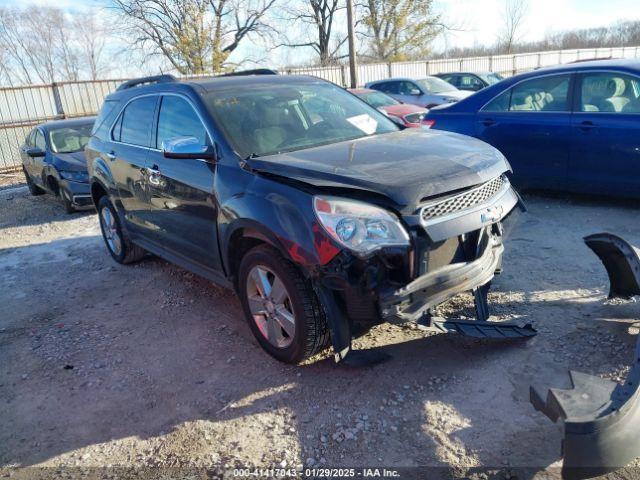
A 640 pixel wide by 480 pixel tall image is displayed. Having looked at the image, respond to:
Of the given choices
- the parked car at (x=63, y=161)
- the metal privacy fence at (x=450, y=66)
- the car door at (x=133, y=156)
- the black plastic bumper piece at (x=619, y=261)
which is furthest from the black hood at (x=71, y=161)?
the metal privacy fence at (x=450, y=66)

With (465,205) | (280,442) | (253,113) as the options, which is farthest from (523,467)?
(253,113)

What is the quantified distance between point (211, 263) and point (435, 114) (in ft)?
15.0

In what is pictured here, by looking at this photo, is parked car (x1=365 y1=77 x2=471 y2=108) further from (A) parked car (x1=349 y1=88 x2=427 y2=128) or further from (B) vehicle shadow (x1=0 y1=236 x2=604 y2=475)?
(B) vehicle shadow (x1=0 y1=236 x2=604 y2=475)

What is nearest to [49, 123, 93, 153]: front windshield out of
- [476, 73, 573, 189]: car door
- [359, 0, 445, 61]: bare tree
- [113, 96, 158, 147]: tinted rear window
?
[113, 96, 158, 147]: tinted rear window

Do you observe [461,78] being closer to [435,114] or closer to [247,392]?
[435,114]

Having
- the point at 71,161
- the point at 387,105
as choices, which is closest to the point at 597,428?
the point at 71,161

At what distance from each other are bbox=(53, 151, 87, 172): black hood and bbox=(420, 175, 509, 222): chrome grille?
7444 mm

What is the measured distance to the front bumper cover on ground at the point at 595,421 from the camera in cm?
211

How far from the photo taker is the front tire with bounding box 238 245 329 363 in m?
3.11

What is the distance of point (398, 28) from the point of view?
3588 cm

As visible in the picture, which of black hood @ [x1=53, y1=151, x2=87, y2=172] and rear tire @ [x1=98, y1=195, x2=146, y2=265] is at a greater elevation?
black hood @ [x1=53, y1=151, x2=87, y2=172]

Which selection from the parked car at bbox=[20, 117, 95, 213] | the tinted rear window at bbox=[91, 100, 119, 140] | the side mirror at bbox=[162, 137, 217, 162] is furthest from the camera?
the parked car at bbox=[20, 117, 95, 213]

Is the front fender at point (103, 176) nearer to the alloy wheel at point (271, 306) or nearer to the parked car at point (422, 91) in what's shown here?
the alloy wheel at point (271, 306)

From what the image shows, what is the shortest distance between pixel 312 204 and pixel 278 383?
1.21 meters
